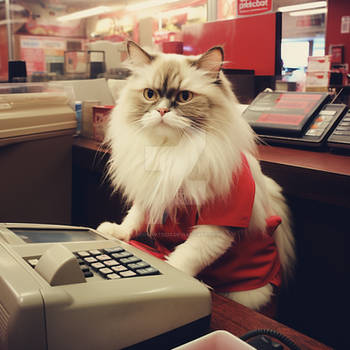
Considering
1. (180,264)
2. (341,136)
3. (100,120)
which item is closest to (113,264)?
(180,264)

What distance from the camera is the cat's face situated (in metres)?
0.96

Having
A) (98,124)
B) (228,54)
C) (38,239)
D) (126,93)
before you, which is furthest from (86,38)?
(38,239)

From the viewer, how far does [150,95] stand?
3.36 feet

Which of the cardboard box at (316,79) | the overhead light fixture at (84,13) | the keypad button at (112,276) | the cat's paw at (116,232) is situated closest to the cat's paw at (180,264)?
the cat's paw at (116,232)

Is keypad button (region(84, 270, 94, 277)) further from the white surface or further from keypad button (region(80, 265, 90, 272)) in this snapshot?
the white surface

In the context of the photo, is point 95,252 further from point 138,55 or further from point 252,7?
point 252,7

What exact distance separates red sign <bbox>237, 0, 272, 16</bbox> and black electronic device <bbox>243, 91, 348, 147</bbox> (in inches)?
61.8

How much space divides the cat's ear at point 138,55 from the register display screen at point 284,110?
0.52 meters

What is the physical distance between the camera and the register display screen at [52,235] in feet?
2.39

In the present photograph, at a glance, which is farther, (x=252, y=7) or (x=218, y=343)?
(x=252, y=7)

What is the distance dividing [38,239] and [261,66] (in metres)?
1.98

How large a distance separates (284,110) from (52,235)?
94 centimetres

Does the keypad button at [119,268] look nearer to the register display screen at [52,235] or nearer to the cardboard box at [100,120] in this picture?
the register display screen at [52,235]

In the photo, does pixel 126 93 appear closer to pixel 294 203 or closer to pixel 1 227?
pixel 1 227
